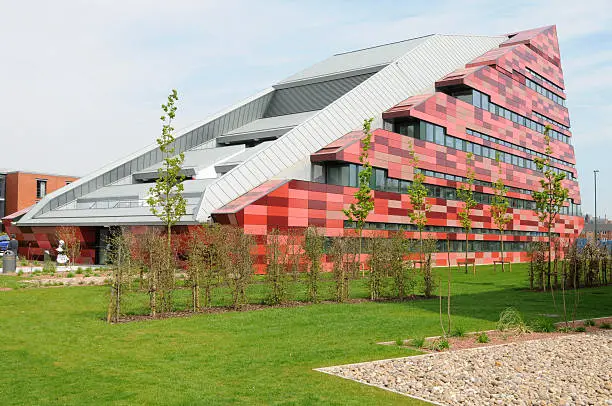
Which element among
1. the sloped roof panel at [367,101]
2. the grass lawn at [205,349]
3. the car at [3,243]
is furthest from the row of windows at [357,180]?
the car at [3,243]

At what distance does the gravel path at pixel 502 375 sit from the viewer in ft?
30.2

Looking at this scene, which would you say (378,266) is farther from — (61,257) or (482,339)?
(61,257)

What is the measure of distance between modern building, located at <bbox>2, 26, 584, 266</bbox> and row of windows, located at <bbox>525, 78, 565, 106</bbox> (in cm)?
33

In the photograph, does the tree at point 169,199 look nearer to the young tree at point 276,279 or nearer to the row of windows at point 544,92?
the young tree at point 276,279

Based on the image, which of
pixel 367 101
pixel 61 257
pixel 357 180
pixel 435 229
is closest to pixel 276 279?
pixel 357 180

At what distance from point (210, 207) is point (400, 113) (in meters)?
19.2

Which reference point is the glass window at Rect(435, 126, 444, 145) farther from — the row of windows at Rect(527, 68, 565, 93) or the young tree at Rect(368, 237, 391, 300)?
the young tree at Rect(368, 237, 391, 300)

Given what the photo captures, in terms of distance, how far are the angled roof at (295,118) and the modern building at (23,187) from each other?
105ft

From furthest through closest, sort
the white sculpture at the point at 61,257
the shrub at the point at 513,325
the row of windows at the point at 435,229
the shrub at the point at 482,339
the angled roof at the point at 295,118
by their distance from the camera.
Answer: the row of windows at the point at 435,229, the white sculpture at the point at 61,257, the angled roof at the point at 295,118, the shrub at the point at 513,325, the shrub at the point at 482,339

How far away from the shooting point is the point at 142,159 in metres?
51.5

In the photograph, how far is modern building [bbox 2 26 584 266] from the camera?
4003 centimetres

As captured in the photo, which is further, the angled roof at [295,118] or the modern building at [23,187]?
the modern building at [23,187]

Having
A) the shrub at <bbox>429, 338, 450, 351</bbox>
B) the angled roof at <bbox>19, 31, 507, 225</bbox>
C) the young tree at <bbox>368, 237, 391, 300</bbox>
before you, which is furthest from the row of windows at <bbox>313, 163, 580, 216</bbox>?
the shrub at <bbox>429, 338, 450, 351</bbox>

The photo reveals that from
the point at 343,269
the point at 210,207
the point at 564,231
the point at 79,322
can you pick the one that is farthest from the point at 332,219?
the point at 564,231
